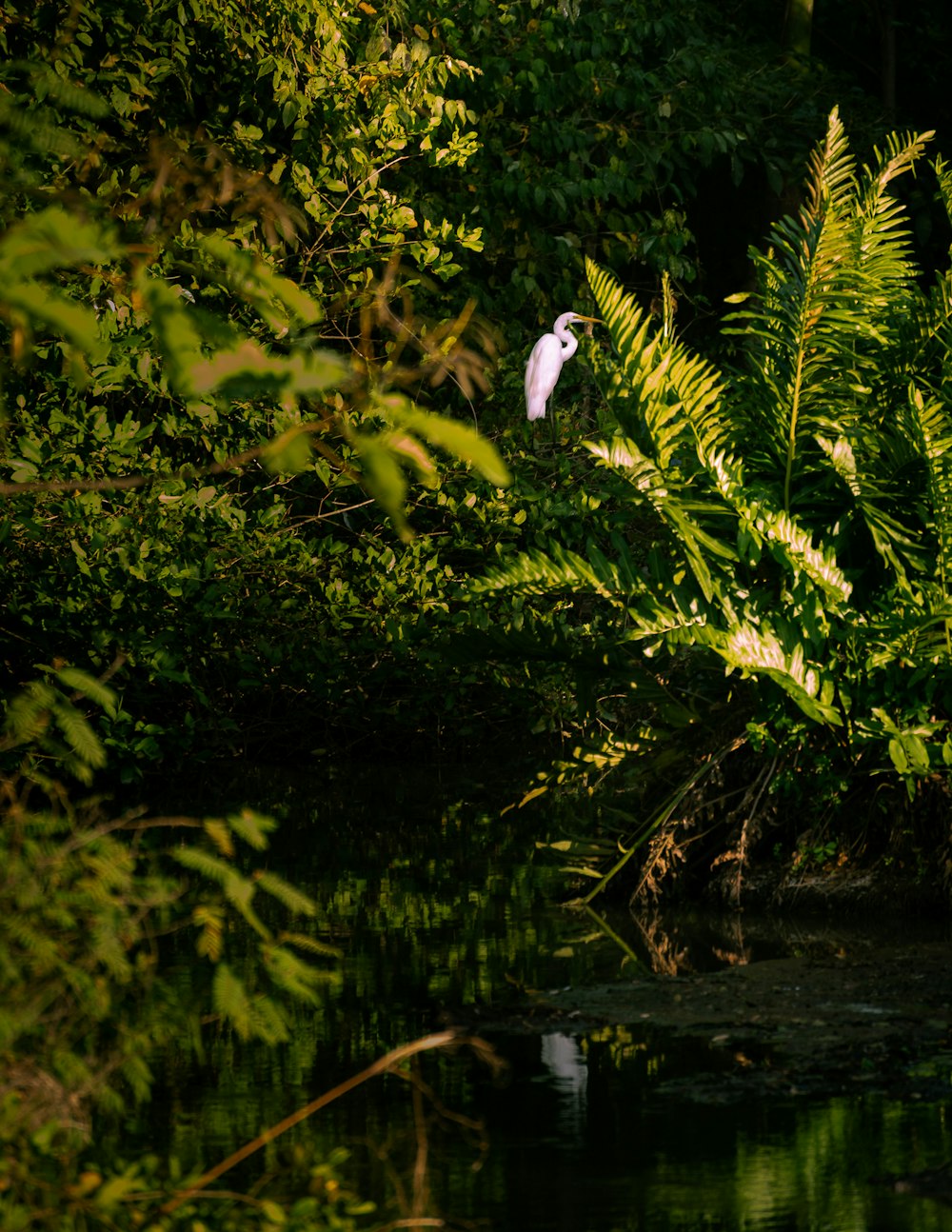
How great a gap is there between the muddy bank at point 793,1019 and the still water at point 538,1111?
5 centimetres

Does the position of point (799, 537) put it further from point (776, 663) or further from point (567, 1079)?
point (567, 1079)

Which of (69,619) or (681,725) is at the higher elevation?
(69,619)

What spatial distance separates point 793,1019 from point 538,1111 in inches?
40.0

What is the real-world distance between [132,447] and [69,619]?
3.06ft

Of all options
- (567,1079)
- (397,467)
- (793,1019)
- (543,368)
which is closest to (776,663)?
(793,1019)

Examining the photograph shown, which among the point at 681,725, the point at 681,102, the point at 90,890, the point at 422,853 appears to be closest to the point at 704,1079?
the point at 90,890

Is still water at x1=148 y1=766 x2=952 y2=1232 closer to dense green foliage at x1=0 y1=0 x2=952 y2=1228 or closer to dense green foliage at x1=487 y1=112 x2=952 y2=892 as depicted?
dense green foliage at x1=0 y1=0 x2=952 y2=1228

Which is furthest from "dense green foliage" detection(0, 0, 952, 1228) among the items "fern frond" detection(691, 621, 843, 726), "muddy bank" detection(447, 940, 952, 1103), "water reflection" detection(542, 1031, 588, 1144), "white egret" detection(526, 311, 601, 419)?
"muddy bank" detection(447, 940, 952, 1103)

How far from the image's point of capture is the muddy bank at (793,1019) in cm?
459

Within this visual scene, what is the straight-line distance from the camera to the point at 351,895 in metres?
7.39

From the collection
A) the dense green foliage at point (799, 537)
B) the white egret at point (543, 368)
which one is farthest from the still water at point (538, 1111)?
the white egret at point (543, 368)

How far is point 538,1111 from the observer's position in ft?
14.6

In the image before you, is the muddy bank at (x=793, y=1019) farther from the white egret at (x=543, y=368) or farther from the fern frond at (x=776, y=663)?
the white egret at (x=543, y=368)

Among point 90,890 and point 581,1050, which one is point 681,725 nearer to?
point 581,1050
